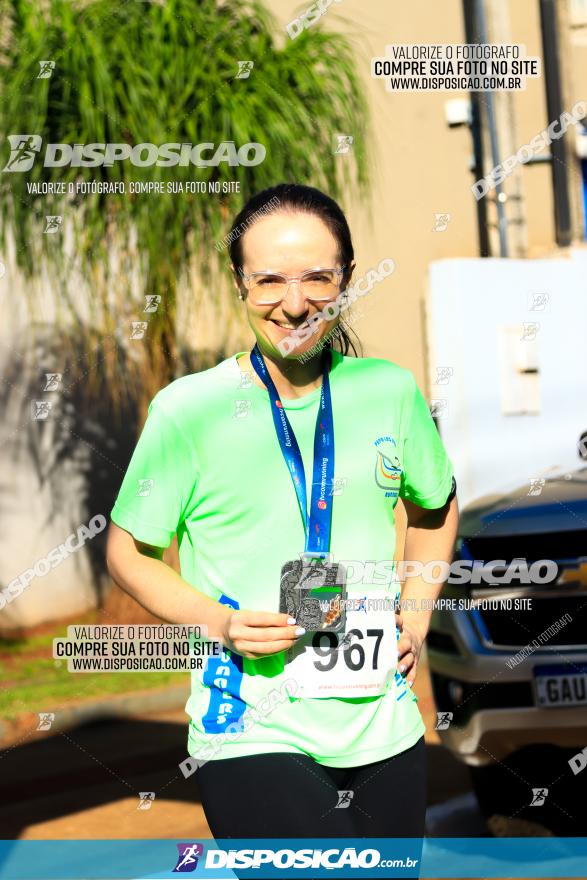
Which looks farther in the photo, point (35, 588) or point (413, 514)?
point (35, 588)

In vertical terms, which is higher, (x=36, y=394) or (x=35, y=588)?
(x=36, y=394)

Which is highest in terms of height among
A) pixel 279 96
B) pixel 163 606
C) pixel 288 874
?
pixel 279 96

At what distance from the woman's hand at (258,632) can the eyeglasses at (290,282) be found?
1.75ft

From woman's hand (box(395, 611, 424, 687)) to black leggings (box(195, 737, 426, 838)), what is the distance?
5.0 inches

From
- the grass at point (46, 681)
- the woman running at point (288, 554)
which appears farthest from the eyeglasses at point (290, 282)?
the grass at point (46, 681)

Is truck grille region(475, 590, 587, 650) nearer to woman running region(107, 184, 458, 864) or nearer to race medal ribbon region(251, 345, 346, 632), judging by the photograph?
woman running region(107, 184, 458, 864)

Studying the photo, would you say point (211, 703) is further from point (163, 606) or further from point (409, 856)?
point (409, 856)

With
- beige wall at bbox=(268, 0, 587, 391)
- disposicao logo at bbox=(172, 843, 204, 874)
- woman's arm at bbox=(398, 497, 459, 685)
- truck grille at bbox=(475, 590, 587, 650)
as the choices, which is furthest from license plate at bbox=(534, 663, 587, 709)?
beige wall at bbox=(268, 0, 587, 391)

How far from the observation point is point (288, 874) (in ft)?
7.67

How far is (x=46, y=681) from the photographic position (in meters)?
7.57

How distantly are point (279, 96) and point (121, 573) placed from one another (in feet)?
16.4

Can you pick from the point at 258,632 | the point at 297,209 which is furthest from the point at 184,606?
the point at 297,209

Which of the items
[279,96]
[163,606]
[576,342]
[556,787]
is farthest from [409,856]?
[576,342]

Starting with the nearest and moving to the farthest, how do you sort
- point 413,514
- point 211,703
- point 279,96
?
point 211,703 < point 413,514 < point 279,96
